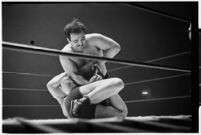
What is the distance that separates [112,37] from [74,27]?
448 mm

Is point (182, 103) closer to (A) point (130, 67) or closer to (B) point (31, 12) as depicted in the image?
(A) point (130, 67)

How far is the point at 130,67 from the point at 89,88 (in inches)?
24.6

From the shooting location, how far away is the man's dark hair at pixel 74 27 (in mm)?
2510

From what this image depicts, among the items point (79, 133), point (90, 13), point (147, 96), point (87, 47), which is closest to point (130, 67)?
point (147, 96)

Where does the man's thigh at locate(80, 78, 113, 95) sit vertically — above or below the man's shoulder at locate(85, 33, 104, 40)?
below

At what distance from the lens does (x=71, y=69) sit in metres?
2.47

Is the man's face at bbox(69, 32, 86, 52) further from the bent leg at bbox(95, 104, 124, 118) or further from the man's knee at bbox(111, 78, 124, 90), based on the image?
the bent leg at bbox(95, 104, 124, 118)

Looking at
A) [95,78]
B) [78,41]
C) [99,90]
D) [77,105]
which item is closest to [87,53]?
[78,41]

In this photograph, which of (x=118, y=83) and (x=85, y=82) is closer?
(x=85, y=82)

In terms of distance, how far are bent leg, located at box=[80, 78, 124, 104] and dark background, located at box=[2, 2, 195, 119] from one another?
5.5 inches

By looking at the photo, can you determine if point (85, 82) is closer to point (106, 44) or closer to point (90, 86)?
point (90, 86)

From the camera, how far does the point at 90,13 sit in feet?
8.61

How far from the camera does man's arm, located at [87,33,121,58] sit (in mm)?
2561

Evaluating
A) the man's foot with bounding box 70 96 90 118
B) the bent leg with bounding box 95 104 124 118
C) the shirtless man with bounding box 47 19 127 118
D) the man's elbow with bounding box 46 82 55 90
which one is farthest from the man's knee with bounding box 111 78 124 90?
the man's elbow with bounding box 46 82 55 90
